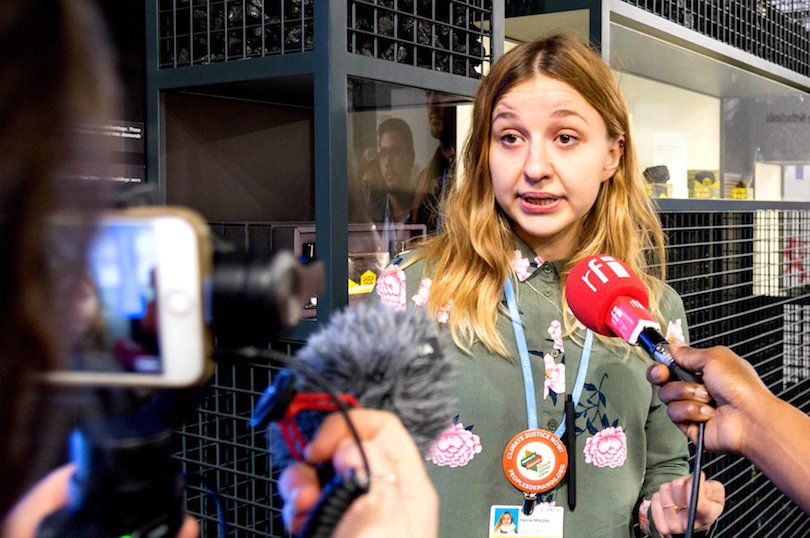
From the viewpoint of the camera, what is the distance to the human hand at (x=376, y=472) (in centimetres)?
54

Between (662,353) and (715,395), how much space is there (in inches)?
5.2

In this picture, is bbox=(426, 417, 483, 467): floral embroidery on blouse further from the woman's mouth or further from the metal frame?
the woman's mouth

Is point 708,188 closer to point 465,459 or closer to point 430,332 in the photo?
point 465,459

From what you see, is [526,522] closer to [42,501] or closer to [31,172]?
[42,501]

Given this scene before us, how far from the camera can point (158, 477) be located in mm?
504

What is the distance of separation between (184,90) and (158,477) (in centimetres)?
137

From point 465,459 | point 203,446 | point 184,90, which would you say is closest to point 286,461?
point 465,459

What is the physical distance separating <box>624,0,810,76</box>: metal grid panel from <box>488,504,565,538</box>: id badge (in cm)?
136

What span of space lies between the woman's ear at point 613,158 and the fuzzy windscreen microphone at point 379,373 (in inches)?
40.3

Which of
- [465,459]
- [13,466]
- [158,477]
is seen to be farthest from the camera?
[465,459]


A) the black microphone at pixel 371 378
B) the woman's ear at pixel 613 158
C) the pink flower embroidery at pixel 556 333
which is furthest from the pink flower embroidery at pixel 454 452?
the black microphone at pixel 371 378

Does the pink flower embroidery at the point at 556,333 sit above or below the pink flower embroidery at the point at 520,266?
below

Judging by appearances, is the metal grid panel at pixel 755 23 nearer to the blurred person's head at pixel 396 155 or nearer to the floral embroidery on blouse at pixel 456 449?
the blurred person's head at pixel 396 155

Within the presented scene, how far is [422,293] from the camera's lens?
1.52m
